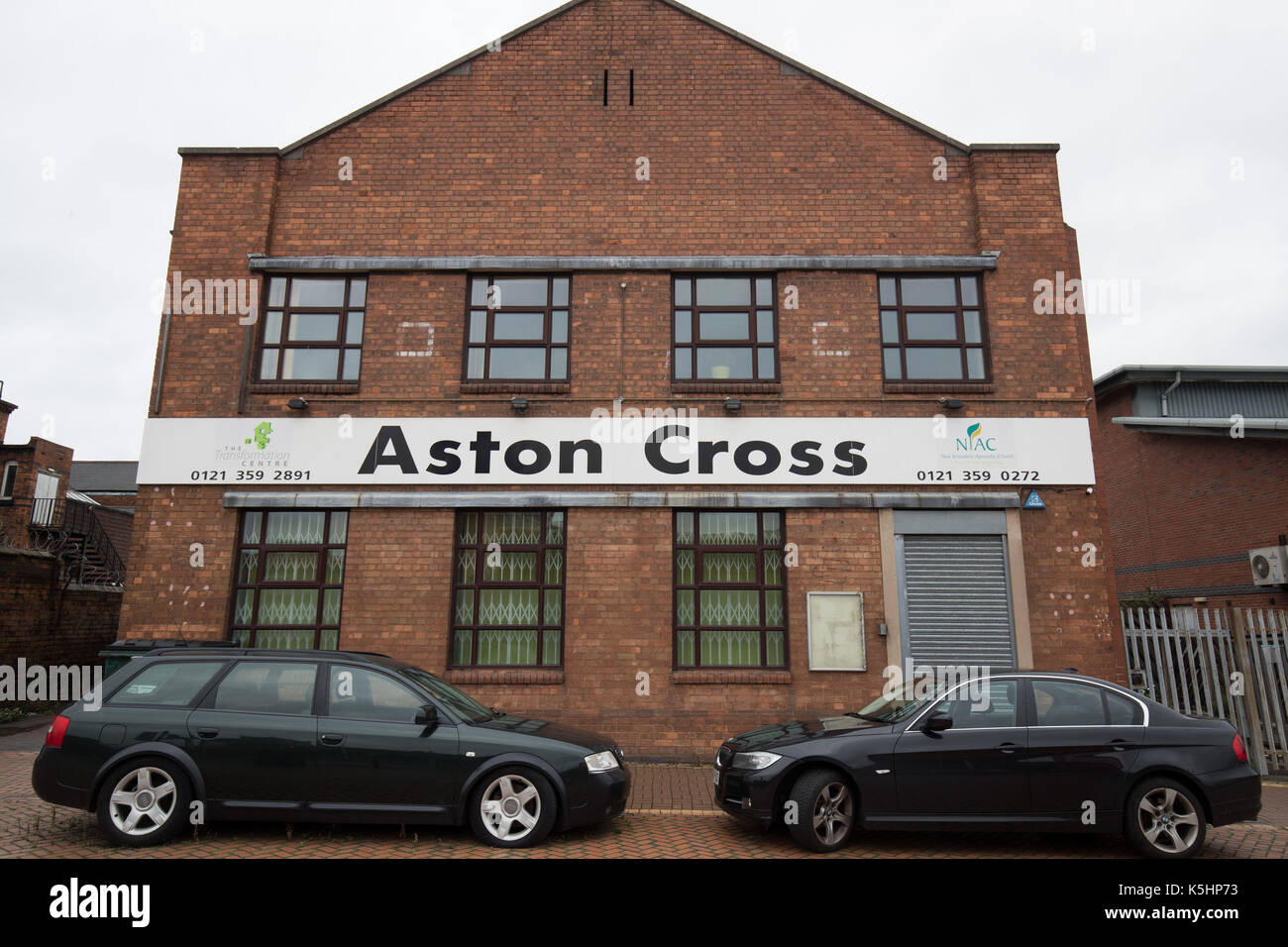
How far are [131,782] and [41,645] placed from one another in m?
10.5

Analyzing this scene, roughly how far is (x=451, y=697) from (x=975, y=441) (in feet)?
→ 25.9

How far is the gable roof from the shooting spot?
12.2 metres

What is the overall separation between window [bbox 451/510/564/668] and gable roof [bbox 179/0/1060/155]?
649cm

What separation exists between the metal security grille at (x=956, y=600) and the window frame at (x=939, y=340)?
7.50ft

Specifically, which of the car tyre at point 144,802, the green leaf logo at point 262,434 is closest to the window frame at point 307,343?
the green leaf logo at point 262,434

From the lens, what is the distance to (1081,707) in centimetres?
680

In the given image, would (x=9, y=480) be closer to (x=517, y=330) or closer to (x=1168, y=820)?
(x=517, y=330)

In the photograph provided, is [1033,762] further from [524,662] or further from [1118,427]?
[1118,427]

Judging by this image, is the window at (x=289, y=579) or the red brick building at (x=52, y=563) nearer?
the window at (x=289, y=579)

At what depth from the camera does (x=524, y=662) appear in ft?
35.6

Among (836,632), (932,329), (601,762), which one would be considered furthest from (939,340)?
(601,762)

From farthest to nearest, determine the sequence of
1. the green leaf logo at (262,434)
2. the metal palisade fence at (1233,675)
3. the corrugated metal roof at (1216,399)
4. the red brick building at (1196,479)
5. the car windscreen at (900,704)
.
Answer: the corrugated metal roof at (1216,399) < the red brick building at (1196,479) < the green leaf logo at (262,434) < the metal palisade fence at (1233,675) < the car windscreen at (900,704)

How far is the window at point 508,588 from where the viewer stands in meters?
10.9

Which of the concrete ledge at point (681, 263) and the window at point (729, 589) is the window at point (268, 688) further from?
the concrete ledge at point (681, 263)
